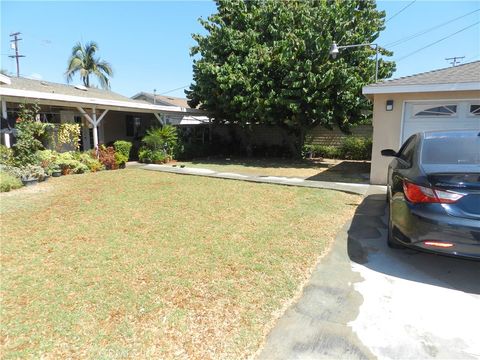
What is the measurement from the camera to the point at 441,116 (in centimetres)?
773

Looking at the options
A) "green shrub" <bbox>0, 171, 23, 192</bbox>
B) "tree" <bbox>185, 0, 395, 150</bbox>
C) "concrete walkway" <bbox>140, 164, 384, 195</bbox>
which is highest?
"tree" <bbox>185, 0, 395, 150</bbox>

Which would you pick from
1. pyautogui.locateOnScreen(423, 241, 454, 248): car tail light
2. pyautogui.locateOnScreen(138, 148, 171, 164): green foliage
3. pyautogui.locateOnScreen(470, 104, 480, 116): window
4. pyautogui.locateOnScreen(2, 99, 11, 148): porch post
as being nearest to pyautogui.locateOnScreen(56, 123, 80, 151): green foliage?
pyautogui.locateOnScreen(2, 99, 11, 148): porch post

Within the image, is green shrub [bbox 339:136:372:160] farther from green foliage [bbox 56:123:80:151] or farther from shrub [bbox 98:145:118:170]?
green foliage [bbox 56:123:80:151]

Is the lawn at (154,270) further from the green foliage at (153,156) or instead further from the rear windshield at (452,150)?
the green foliage at (153,156)

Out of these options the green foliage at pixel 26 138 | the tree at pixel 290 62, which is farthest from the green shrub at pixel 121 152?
the tree at pixel 290 62

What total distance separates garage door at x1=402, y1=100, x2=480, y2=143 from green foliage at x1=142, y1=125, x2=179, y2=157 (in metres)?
10.7

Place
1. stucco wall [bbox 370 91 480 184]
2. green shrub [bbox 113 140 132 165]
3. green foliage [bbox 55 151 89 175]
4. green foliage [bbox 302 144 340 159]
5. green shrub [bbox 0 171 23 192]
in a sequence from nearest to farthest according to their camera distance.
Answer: green shrub [bbox 0 171 23 192], stucco wall [bbox 370 91 480 184], green foliage [bbox 55 151 89 175], green shrub [bbox 113 140 132 165], green foliage [bbox 302 144 340 159]

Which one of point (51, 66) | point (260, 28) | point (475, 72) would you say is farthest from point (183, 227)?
point (51, 66)

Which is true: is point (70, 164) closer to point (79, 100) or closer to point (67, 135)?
point (67, 135)

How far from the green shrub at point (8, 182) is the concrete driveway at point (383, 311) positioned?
27.2ft

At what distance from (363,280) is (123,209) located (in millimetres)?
4868

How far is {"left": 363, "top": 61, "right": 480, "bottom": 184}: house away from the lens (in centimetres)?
741

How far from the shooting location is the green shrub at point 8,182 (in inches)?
315

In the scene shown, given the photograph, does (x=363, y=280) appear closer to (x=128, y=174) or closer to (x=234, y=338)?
(x=234, y=338)
